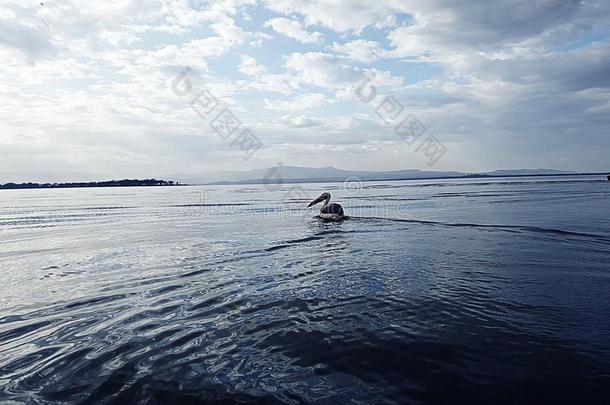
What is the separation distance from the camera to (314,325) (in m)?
7.84

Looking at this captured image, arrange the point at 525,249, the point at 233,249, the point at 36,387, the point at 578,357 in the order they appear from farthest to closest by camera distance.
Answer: the point at 233,249
the point at 525,249
the point at 578,357
the point at 36,387

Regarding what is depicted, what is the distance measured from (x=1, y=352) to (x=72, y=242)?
1496 cm

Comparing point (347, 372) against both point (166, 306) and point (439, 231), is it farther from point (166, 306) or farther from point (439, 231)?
point (439, 231)

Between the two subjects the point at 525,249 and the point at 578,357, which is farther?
the point at 525,249

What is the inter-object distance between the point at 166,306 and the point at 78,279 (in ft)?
16.2

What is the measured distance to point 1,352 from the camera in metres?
6.99

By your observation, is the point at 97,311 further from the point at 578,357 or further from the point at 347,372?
the point at 578,357

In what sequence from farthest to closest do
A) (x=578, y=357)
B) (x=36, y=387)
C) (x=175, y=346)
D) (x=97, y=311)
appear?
(x=97, y=311)
(x=175, y=346)
(x=578, y=357)
(x=36, y=387)

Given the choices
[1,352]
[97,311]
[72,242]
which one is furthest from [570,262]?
[72,242]

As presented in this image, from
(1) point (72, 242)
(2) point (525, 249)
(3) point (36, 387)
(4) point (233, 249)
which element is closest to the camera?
(3) point (36, 387)

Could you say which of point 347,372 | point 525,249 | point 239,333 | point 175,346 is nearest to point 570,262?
point 525,249

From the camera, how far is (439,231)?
20781 mm

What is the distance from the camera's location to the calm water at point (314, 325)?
552 centimetres

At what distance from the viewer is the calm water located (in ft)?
18.1
